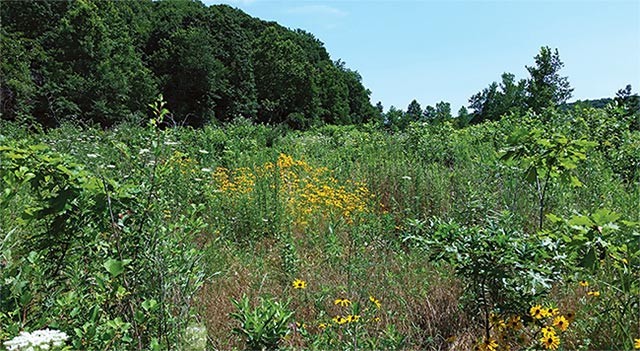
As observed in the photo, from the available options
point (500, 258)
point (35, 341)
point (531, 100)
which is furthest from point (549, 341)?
point (531, 100)

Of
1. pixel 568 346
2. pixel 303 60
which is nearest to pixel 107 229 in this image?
pixel 568 346

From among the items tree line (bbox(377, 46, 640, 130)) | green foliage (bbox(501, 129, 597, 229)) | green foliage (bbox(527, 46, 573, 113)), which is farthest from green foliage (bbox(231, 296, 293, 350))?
green foliage (bbox(527, 46, 573, 113))

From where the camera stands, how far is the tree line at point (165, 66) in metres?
23.5

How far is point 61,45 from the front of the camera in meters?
25.2

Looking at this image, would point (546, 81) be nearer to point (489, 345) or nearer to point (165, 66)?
point (489, 345)

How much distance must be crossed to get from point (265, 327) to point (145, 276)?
1.67 ft

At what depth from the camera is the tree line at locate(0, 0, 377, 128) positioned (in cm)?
2350

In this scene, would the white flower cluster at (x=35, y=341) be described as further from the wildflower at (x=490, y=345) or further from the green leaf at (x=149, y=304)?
the wildflower at (x=490, y=345)

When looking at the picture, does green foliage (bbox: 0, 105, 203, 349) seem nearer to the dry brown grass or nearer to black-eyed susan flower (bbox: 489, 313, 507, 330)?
the dry brown grass

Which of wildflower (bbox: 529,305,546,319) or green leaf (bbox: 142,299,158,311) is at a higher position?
wildflower (bbox: 529,305,546,319)

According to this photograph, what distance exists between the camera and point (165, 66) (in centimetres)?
3484

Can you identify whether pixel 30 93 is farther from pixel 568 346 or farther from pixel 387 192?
pixel 568 346

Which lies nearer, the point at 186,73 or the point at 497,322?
the point at 497,322

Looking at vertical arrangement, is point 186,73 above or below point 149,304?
above
